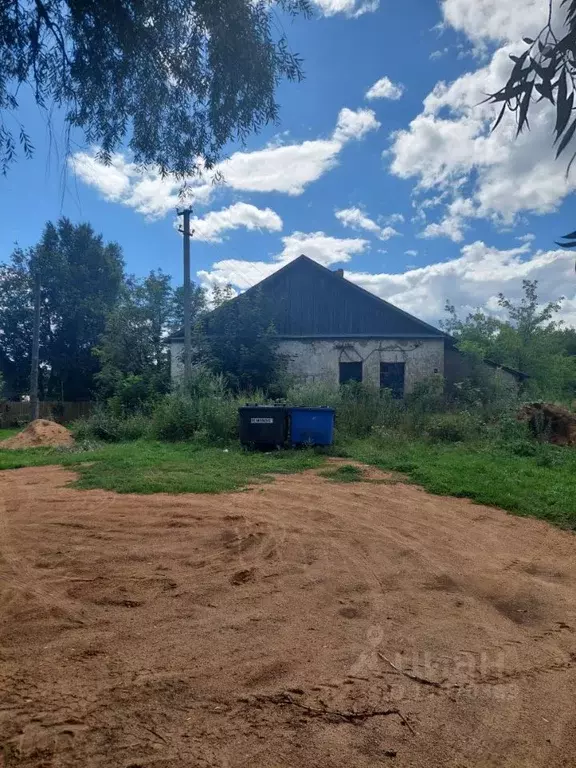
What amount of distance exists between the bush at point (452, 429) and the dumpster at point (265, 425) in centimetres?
399

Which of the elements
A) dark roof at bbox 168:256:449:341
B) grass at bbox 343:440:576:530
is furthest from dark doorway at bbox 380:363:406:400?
grass at bbox 343:440:576:530

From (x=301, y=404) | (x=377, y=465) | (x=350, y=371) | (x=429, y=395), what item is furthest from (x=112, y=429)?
(x=429, y=395)

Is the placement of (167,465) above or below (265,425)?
below

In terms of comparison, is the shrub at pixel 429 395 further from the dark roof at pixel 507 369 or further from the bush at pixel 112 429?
the bush at pixel 112 429

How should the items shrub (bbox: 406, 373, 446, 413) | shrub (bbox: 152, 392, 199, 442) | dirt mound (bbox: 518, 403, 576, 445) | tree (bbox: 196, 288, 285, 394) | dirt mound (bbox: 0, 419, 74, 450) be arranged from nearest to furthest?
dirt mound (bbox: 518, 403, 576, 445) → shrub (bbox: 152, 392, 199, 442) → dirt mound (bbox: 0, 419, 74, 450) → shrub (bbox: 406, 373, 446, 413) → tree (bbox: 196, 288, 285, 394)

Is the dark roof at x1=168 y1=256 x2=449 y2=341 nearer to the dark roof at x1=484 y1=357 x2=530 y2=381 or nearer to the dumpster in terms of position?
the dark roof at x1=484 y1=357 x2=530 y2=381

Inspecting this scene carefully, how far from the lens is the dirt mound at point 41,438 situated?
49.1 ft

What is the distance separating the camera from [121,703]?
245 cm

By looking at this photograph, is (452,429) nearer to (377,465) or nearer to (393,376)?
(377,465)

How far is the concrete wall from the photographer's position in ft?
68.6

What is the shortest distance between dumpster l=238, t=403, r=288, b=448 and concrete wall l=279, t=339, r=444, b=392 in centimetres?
916

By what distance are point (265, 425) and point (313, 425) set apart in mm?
1135

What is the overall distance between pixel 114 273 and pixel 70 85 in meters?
34.8

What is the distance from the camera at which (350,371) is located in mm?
21438
